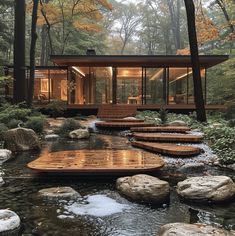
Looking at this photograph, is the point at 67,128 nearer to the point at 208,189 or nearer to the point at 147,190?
the point at 147,190

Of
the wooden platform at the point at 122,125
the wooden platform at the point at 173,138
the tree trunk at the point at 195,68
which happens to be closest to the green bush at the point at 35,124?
the wooden platform at the point at 122,125

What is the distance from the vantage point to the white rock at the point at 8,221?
3485mm

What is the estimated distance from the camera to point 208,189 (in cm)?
465

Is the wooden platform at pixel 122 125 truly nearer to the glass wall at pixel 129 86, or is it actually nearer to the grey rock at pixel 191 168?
the grey rock at pixel 191 168

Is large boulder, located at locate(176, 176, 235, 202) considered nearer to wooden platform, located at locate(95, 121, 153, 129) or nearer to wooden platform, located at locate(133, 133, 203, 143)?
wooden platform, located at locate(133, 133, 203, 143)

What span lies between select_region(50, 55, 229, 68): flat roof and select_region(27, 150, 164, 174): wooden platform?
10894 mm

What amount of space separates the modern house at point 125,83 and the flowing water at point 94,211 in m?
13.3

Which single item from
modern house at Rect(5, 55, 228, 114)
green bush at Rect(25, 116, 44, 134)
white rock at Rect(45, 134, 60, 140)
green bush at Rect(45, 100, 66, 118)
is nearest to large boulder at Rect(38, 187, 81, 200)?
white rock at Rect(45, 134, 60, 140)

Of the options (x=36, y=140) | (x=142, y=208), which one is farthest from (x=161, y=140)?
(x=142, y=208)

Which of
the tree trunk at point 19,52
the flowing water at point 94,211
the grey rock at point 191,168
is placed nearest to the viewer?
the flowing water at point 94,211

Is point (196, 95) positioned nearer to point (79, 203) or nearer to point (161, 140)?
point (161, 140)

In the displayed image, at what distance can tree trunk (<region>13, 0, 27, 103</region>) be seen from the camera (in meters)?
13.5

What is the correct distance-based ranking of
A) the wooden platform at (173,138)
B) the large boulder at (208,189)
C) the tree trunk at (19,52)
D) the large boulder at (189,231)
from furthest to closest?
the tree trunk at (19,52) < the wooden platform at (173,138) < the large boulder at (208,189) < the large boulder at (189,231)

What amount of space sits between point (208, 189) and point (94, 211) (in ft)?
5.48
